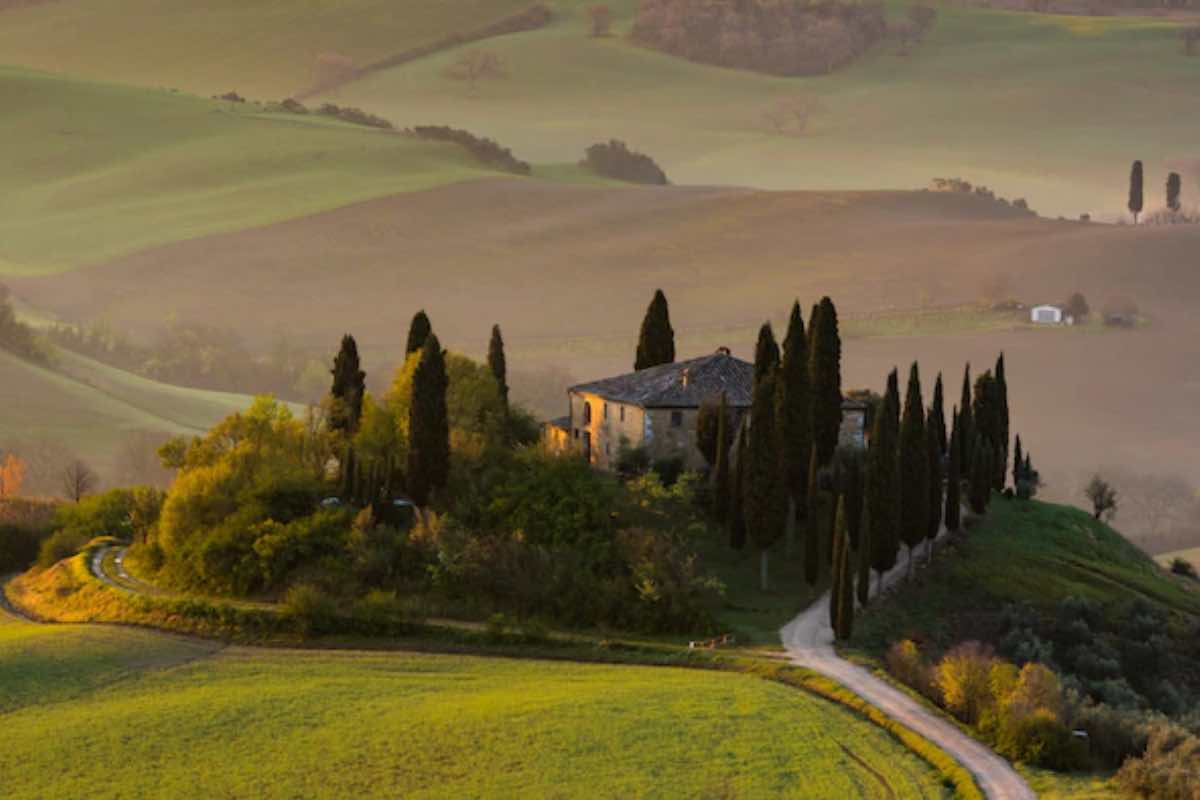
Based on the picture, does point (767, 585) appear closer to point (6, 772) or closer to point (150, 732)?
point (150, 732)

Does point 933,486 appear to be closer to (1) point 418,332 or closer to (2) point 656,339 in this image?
(2) point 656,339

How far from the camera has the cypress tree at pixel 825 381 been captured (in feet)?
284

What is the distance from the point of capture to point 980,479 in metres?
97.4

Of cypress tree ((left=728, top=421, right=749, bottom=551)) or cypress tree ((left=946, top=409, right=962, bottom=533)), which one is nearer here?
cypress tree ((left=728, top=421, right=749, bottom=551))

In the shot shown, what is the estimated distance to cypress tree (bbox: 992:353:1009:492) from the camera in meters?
110

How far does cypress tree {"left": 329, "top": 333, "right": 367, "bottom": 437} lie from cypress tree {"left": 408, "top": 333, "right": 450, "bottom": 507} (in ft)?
30.5

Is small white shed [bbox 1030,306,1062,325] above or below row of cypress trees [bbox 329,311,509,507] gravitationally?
above

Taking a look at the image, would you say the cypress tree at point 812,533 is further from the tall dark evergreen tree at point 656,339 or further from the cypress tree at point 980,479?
the tall dark evergreen tree at point 656,339

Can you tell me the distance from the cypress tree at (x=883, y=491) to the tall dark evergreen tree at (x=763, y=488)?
401 centimetres

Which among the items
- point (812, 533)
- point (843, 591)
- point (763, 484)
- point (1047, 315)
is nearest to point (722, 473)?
point (763, 484)

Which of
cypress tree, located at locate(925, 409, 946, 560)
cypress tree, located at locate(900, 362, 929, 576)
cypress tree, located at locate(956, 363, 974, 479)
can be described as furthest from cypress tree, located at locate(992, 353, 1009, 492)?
cypress tree, located at locate(900, 362, 929, 576)

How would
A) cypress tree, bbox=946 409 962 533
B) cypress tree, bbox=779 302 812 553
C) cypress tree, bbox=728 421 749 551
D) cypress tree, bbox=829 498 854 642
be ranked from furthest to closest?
cypress tree, bbox=946 409 962 533, cypress tree, bbox=779 302 812 553, cypress tree, bbox=728 421 749 551, cypress tree, bbox=829 498 854 642

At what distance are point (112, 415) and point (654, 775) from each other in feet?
299

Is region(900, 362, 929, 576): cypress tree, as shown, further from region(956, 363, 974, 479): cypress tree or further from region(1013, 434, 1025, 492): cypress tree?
region(1013, 434, 1025, 492): cypress tree
